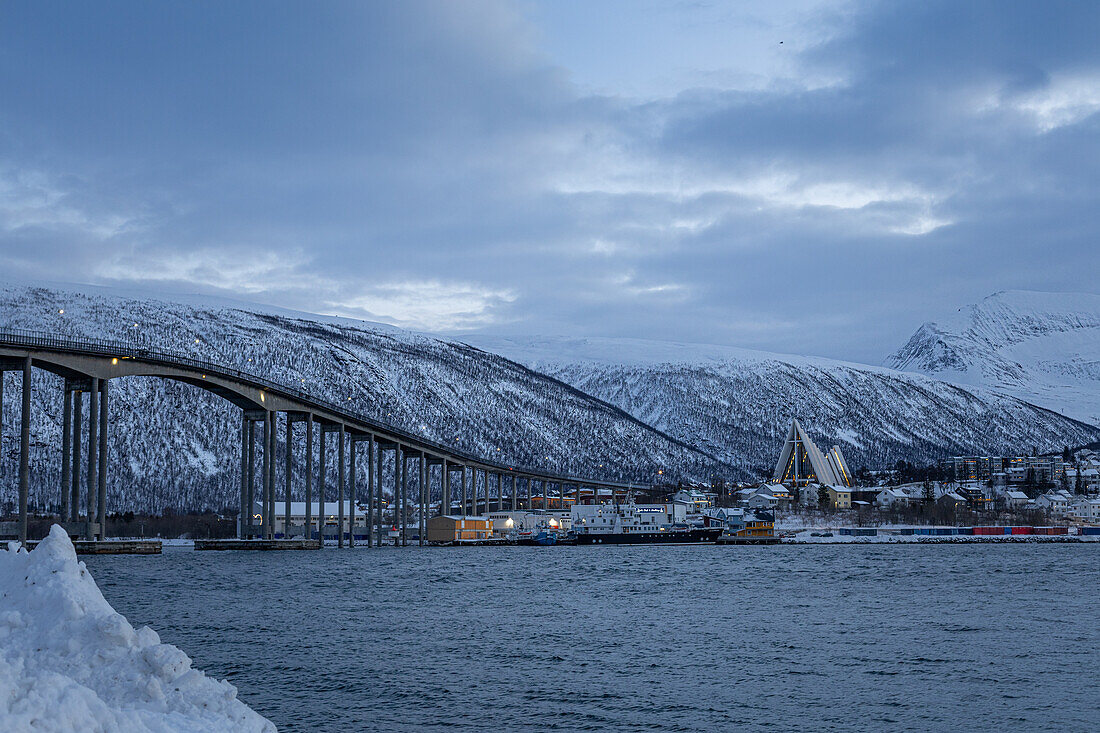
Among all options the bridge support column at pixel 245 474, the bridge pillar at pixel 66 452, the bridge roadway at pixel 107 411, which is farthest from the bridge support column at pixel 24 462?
the bridge support column at pixel 245 474

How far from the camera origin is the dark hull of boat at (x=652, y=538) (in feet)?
449

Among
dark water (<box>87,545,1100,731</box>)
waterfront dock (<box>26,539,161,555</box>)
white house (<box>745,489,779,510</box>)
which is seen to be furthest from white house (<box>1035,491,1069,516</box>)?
waterfront dock (<box>26,539,161,555</box>)

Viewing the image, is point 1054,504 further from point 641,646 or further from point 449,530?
point 641,646

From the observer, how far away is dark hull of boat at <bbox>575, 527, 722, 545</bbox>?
137 meters

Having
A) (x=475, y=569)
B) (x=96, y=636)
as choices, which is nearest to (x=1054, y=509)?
(x=475, y=569)

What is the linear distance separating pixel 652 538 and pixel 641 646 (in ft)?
337

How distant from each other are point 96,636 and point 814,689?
60.9ft

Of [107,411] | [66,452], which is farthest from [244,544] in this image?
[66,452]

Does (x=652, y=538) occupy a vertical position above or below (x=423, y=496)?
below

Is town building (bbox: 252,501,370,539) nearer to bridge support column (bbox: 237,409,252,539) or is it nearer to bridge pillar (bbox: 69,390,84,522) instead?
bridge support column (bbox: 237,409,252,539)

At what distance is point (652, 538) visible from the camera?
13675 centimetres

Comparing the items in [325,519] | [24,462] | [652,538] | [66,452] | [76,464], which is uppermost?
[66,452]

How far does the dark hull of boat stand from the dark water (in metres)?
65.4

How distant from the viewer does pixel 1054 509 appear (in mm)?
178250
